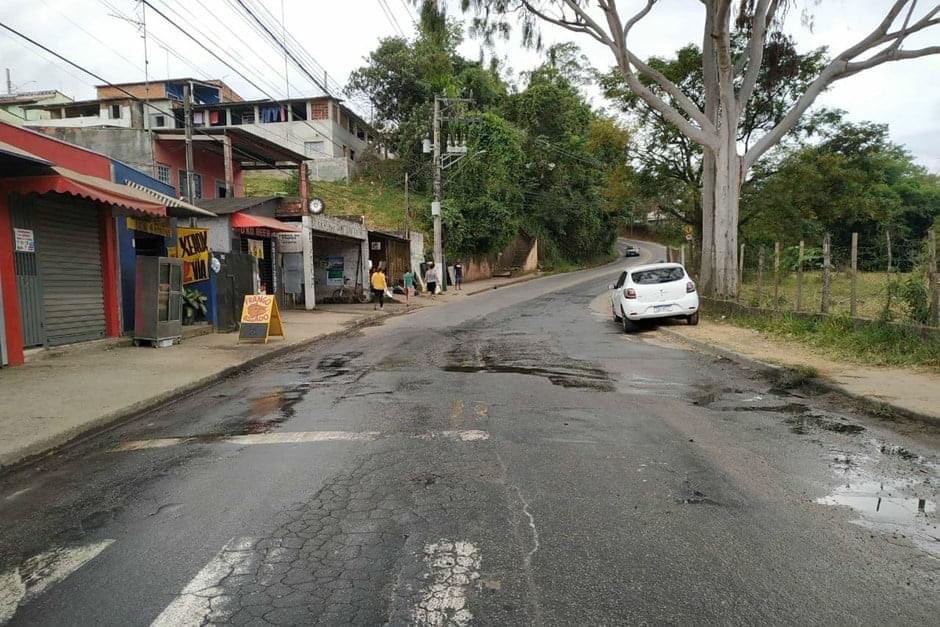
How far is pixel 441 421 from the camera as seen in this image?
21.1 ft

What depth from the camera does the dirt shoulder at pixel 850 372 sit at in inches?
273

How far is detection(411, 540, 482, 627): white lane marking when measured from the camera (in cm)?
284

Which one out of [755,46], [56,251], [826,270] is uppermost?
[755,46]

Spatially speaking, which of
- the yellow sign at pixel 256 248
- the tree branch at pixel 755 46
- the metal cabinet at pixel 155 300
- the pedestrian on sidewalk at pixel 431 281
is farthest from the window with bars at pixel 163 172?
the tree branch at pixel 755 46

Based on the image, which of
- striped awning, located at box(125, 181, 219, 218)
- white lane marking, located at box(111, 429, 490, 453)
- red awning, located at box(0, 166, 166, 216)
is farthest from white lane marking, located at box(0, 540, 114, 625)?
striped awning, located at box(125, 181, 219, 218)

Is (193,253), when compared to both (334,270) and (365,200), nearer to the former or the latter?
(334,270)

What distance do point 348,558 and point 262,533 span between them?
26.8 inches

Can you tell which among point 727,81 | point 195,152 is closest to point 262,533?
point 727,81

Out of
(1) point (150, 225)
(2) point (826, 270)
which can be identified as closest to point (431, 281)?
(1) point (150, 225)

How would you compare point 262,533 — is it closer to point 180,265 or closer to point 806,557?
point 806,557

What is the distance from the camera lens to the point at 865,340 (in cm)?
1024

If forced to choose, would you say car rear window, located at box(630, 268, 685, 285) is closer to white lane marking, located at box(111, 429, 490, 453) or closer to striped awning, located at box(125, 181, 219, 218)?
striped awning, located at box(125, 181, 219, 218)

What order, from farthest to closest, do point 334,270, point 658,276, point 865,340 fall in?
point 334,270 < point 658,276 < point 865,340

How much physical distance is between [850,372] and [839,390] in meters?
1.21
